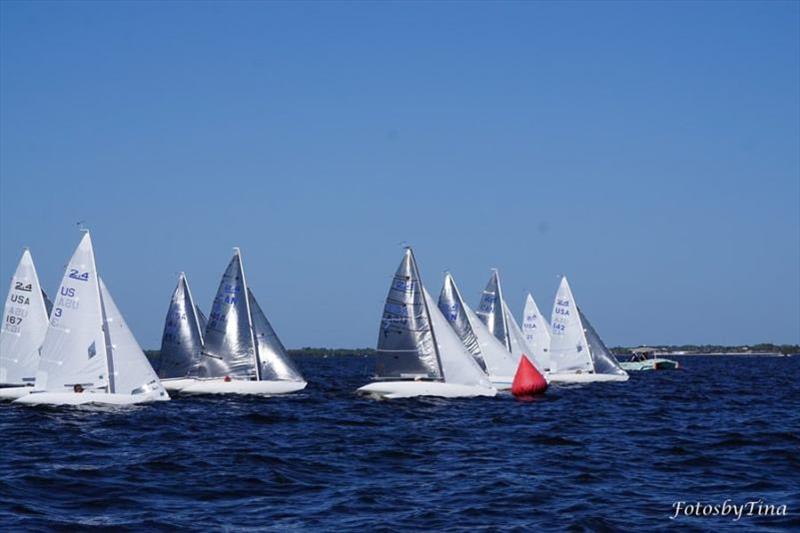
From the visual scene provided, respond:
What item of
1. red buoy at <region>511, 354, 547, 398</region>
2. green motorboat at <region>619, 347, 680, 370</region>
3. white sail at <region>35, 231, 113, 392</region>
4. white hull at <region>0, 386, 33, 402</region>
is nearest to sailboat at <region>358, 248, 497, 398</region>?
red buoy at <region>511, 354, 547, 398</region>

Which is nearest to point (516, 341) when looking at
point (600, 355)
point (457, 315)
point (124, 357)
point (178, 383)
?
point (600, 355)

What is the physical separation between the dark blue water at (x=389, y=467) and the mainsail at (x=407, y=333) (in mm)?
4912

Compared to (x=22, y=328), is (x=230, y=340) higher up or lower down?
lower down

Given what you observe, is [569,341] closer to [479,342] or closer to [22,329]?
[479,342]

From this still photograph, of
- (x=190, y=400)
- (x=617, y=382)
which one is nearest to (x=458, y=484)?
(x=190, y=400)

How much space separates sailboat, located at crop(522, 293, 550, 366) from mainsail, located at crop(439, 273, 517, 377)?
15.7 metres

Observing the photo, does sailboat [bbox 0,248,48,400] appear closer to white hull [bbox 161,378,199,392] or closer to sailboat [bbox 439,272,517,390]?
white hull [bbox 161,378,199,392]

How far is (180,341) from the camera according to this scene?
58.5 m

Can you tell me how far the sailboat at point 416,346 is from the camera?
4903 centimetres

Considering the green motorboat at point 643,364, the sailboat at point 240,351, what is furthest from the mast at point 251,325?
the green motorboat at point 643,364

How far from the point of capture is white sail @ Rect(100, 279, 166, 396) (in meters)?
42.6

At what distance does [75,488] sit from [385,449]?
10.1 metres

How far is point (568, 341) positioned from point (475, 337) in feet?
49.2

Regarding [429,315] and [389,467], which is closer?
[389,467]
